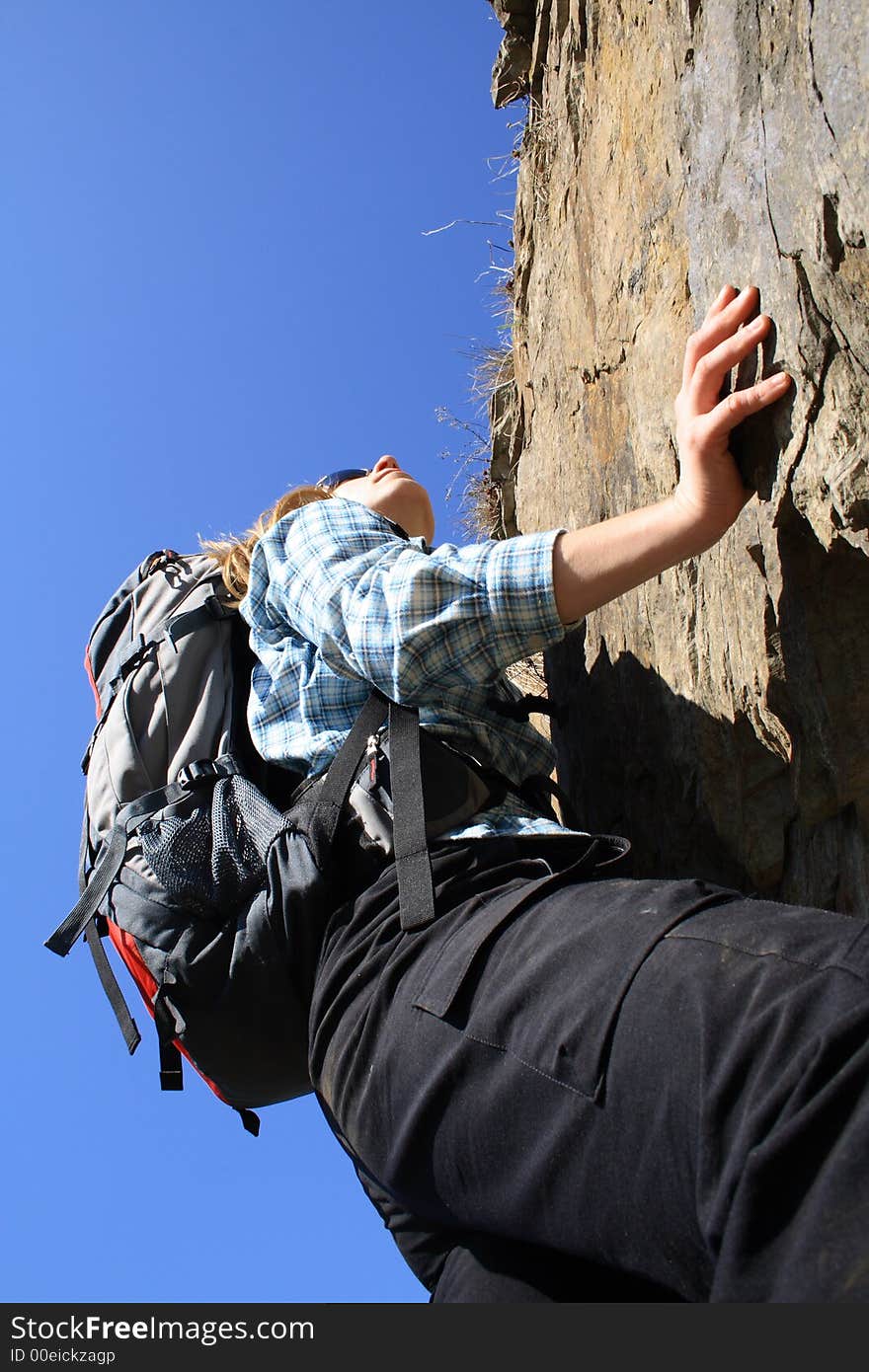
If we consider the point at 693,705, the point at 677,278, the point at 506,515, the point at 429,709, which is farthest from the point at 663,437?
the point at 506,515

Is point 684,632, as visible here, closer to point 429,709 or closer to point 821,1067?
point 429,709

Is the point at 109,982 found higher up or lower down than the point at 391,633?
lower down

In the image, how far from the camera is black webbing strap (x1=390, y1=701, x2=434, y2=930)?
2.09 metres

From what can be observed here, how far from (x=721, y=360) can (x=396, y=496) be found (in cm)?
113

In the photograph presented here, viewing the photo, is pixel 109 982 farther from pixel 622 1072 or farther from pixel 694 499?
pixel 694 499

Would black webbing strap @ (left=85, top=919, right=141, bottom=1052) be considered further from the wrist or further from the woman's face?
the wrist

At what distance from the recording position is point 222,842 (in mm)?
2471

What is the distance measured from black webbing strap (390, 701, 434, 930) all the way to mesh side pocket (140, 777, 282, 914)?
13.6 inches

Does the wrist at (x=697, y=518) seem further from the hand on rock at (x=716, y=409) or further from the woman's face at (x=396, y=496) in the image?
the woman's face at (x=396, y=496)

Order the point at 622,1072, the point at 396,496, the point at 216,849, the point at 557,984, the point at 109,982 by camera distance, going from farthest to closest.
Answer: the point at 396,496
the point at 109,982
the point at 216,849
the point at 557,984
the point at 622,1072

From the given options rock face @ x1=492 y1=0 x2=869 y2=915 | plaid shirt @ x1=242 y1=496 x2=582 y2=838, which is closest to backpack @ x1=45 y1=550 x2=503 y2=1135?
plaid shirt @ x1=242 y1=496 x2=582 y2=838

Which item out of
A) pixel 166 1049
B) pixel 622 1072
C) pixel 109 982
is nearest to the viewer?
pixel 622 1072

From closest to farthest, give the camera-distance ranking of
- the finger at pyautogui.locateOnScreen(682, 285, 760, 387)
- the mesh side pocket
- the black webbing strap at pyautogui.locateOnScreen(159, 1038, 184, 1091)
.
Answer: the finger at pyautogui.locateOnScreen(682, 285, 760, 387) → the mesh side pocket → the black webbing strap at pyautogui.locateOnScreen(159, 1038, 184, 1091)

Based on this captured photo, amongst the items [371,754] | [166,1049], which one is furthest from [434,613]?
[166,1049]
